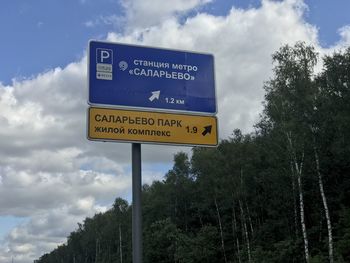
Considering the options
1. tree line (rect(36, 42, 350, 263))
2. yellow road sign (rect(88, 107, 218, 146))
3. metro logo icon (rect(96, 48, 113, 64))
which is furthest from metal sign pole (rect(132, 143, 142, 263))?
tree line (rect(36, 42, 350, 263))

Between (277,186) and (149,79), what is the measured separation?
41.0m

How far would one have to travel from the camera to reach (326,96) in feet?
134

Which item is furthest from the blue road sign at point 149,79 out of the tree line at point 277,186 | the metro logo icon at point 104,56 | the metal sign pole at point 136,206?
the tree line at point 277,186

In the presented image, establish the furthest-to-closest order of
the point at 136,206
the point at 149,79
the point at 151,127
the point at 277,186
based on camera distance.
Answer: the point at 277,186
the point at 149,79
the point at 151,127
the point at 136,206

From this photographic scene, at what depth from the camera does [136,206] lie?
718 centimetres

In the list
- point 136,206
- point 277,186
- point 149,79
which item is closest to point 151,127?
point 149,79

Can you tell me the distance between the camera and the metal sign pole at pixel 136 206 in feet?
22.8

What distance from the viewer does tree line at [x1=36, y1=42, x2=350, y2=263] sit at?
131 feet

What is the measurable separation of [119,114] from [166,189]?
73.8m

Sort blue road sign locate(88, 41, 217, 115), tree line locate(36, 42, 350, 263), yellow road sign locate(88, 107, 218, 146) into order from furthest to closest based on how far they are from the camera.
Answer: tree line locate(36, 42, 350, 263) < blue road sign locate(88, 41, 217, 115) < yellow road sign locate(88, 107, 218, 146)

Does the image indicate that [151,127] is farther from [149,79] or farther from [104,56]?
[104,56]

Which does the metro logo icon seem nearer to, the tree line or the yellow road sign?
the yellow road sign

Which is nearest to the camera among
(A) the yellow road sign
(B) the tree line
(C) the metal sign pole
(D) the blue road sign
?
(C) the metal sign pole

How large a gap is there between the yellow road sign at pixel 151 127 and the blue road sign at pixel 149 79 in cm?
11
